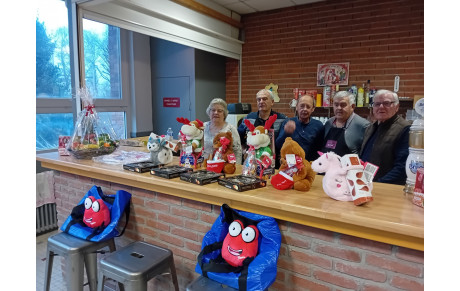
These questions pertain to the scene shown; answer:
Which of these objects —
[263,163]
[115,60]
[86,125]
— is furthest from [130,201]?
[115,60]

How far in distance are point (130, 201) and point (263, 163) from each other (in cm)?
98

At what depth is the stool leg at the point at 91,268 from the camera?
192 centimetres

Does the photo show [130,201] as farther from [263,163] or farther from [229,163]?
[263,163]

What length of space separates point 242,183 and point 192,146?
58 cm

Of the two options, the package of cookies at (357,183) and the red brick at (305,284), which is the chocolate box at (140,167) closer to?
the red brick at (305,284)

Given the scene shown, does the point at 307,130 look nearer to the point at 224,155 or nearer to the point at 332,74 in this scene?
the point at 224,155

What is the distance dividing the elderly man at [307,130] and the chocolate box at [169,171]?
4.13 feet

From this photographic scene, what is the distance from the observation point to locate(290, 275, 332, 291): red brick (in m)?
1.39

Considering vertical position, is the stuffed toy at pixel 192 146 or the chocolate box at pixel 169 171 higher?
the stuffed toy at pixel 192 146

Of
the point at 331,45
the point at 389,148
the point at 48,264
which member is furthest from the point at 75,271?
the point at 331,45

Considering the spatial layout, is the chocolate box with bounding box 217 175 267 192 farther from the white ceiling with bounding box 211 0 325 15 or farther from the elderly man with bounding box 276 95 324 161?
the white ceiling with bounding box 211 0 325 15

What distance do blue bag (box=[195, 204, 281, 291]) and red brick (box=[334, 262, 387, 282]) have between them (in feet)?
0.91

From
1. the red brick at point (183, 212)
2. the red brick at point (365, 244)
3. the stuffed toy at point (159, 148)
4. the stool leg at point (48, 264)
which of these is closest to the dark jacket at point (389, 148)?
the red brick at point (365, 244)

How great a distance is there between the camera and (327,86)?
16.4 ft
